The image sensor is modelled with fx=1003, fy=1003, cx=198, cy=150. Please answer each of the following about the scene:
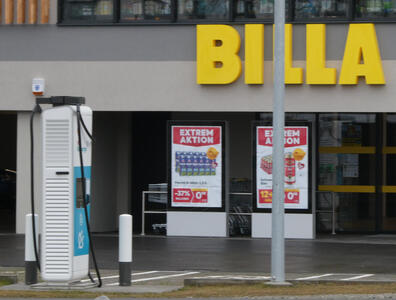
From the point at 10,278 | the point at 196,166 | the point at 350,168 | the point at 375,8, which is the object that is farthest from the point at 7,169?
the point at 10,278

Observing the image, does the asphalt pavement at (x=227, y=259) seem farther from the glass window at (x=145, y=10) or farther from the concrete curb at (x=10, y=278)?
the glass window at (x=145, y=10)

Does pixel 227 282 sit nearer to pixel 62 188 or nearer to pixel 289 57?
pixel 62 188

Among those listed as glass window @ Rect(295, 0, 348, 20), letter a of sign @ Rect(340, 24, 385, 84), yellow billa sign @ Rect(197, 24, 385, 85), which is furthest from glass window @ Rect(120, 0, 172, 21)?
letter a of sign @ Rect(340, 24, 385, 84)

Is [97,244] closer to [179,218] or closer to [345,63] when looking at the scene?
[179,218]

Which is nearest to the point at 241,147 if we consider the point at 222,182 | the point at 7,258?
the point at 222,182

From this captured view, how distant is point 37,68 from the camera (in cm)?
2259

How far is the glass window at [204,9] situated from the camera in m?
21.9

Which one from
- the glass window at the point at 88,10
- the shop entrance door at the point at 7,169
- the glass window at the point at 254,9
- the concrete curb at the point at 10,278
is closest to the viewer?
the concrete curb at the point at 10,278

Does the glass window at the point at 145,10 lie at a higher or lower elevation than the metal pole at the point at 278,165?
higher

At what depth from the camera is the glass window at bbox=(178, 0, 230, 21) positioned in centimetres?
2194

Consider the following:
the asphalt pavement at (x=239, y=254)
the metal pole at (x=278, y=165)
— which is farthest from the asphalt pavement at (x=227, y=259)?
the metal pole at (x=278, y=165)

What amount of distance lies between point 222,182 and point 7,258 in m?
5.92

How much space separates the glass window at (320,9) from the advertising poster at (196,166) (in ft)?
10.2

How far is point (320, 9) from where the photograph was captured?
21594 mm
